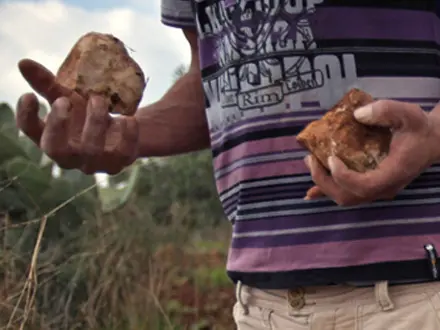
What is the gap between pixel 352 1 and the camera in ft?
3.88

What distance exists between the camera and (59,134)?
3.76 feet

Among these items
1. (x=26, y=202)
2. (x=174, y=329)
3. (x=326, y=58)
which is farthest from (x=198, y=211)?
(x=326, y=58)

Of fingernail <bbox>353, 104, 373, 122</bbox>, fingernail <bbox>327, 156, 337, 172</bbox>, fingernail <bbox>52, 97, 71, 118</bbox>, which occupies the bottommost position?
fingernail <bbox>327, 156, 337, 172</bbox>

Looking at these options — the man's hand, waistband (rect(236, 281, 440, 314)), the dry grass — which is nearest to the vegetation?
the dry grass

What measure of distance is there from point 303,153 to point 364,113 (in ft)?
0.74

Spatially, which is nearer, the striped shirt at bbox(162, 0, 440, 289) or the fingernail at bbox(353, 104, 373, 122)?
the fingernail at bbox(353, 104, 373, 122)

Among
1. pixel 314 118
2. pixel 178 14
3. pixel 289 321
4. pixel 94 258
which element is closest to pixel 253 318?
pixel 289 321

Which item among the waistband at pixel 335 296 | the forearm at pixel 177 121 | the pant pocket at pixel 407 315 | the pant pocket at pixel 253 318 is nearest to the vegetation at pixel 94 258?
the forearm at pixel 177 121

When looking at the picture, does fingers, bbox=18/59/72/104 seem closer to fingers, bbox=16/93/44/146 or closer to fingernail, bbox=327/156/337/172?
fingers, bbox=16/93/44/146

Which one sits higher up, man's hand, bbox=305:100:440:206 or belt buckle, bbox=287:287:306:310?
man's hand, bbox=305:100:440:206

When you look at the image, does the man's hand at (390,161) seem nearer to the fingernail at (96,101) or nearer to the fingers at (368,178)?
the fingers at (368,178)

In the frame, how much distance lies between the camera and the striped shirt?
3.74 feet

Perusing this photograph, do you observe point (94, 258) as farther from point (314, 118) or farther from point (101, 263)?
point (314, 118)

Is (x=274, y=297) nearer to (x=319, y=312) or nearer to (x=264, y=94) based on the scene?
(x=319, y=312)
